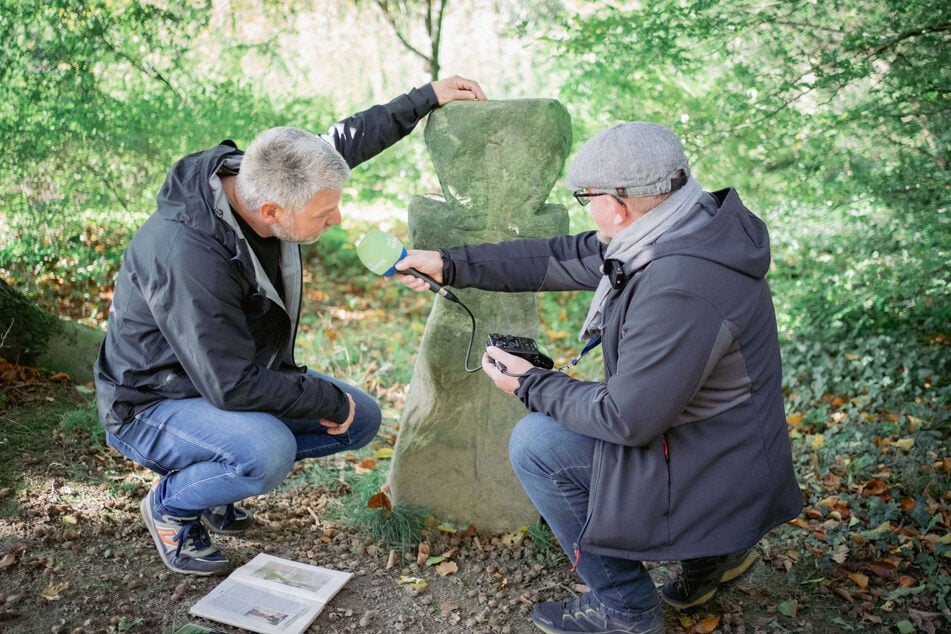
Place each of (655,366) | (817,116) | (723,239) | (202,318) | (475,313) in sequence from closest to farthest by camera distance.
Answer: (655,366)
(723,239)
(202,318)
(475,313)
(817,116)

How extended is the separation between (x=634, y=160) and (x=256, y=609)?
2.05m

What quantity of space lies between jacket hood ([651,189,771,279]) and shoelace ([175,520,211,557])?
205 cm

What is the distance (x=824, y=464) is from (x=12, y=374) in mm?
4529

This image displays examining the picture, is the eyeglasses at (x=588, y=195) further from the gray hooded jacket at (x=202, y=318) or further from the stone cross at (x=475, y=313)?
the gray hooded jacket at (x=202, y=318)

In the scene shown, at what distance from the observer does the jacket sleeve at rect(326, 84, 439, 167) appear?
3406mm

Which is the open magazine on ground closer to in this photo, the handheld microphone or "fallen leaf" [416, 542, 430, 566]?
"fallen leaf" [416, 542, 430, 566]

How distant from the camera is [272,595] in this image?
298 centimetres

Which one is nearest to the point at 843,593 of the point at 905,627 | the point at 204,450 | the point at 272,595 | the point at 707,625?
the point at 905,627

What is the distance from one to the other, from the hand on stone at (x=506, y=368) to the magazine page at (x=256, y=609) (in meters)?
1.08

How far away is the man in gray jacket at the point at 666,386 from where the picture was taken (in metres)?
2.33

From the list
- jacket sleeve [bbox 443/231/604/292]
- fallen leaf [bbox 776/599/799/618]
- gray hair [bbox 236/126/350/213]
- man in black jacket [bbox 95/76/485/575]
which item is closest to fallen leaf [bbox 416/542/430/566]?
man in black jacket [bbox 95/76/485/575]

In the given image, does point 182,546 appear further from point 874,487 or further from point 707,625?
point 874,487

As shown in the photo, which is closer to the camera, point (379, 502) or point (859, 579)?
point (859, 579)

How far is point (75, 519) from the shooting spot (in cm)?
338
